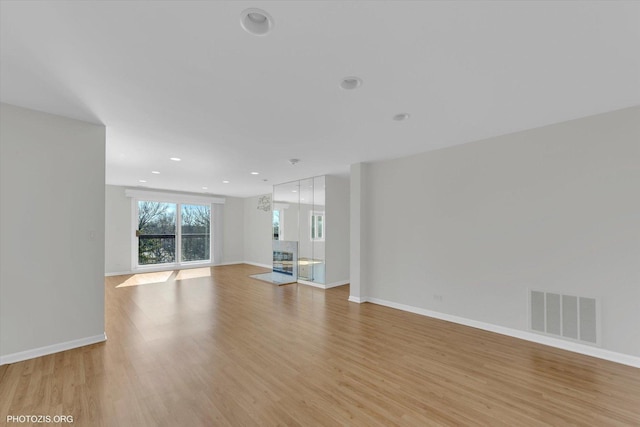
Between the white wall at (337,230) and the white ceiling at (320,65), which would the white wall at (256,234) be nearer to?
the white wall at (337,230)

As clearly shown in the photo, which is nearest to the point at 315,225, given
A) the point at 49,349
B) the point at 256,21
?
the point at 49,349

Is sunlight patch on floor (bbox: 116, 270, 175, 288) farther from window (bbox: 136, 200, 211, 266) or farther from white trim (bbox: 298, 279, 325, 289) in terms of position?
white trim (bbox: 298, 279, 325, 289)

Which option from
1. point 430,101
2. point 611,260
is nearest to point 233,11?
point 430,101

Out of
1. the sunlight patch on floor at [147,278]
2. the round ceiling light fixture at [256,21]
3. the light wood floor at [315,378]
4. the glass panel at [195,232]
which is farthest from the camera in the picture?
the glass panel at [195,232]

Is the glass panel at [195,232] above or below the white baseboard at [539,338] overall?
above

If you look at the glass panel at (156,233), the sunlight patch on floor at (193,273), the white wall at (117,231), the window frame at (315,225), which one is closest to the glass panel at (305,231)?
the window frame at (315,225)

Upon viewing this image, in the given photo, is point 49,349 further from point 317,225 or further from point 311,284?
point 317,225

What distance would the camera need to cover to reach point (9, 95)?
2.45m

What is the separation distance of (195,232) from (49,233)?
6252mm

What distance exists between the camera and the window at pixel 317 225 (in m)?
6.16

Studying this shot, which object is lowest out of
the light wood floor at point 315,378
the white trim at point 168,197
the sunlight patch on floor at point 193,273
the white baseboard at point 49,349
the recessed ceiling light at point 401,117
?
the sunlight patch on floor at point 193,273

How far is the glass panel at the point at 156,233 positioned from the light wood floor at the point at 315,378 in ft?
15.3

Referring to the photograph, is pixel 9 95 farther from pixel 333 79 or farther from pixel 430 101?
pixel 430 101

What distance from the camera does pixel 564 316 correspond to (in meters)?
2.96
